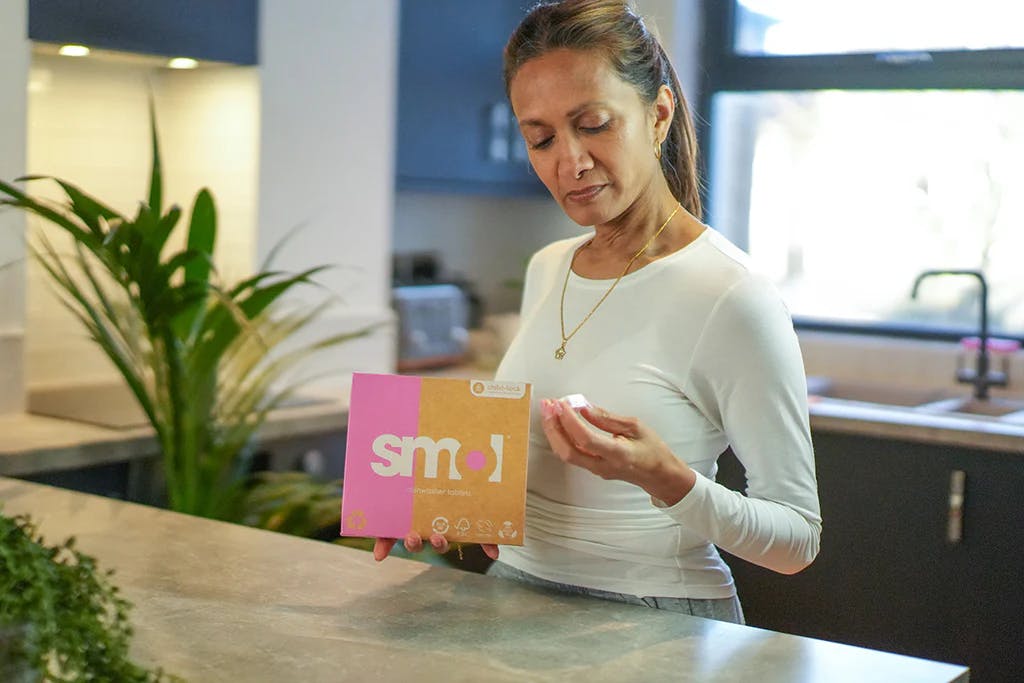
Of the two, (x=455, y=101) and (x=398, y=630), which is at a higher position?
(x=455, y=101)

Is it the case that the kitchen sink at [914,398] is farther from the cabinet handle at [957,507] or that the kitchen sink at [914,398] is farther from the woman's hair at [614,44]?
the woman's hair at [614,44]

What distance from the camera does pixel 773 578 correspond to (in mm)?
2736

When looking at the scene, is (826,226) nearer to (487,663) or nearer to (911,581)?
(911,581)

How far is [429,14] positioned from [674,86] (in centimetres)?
266

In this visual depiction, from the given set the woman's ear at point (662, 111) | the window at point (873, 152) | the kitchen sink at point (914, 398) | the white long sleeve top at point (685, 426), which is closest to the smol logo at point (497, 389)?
the white long sleeve top at point (685, 426)

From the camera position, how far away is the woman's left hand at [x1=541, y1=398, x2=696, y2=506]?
48.3 inches

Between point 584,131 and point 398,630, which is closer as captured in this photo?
point 398,630

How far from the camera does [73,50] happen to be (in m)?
3.03

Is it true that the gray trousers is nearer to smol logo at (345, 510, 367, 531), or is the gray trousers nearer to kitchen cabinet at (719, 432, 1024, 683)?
smol logo at (345, 510, 367, 531)

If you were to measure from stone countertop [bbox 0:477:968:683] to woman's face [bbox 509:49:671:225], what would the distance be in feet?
1.46

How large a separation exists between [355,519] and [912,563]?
1.58m

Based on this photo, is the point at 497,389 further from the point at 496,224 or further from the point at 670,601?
the point at 496,224

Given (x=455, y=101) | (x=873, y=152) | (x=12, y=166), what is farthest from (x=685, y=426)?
(x=873, y=152)

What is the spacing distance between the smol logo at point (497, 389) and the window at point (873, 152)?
10.5 feet
